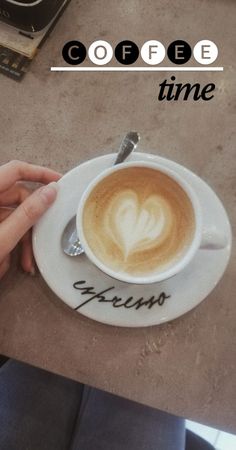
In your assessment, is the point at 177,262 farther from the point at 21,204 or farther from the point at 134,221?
the point at 21,204

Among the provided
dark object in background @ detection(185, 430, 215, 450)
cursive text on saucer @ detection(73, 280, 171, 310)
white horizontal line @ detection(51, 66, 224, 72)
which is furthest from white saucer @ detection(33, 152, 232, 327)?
dark object in background @ detection(185, 430, 215, 450)

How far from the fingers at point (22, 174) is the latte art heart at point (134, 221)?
0.10m

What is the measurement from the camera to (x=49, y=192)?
1.86 ft

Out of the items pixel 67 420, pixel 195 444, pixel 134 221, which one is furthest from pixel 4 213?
pixel 195 444

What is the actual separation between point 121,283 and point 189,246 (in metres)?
0.09

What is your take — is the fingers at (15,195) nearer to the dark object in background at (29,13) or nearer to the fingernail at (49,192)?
the fingernail at (49,192)

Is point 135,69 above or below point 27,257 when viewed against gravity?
above

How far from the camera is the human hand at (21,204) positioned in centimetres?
55

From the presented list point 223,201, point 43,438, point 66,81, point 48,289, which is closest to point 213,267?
point 223,201

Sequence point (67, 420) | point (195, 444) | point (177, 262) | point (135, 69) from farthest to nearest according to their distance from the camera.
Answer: point (195, 444), point (67, 420), point (135, 69), point (177, 262)

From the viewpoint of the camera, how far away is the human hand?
551 millimetres

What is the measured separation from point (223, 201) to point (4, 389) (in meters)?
0.49

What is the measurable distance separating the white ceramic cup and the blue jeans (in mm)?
331

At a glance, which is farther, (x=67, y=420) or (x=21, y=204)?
(x=67, y=420)
